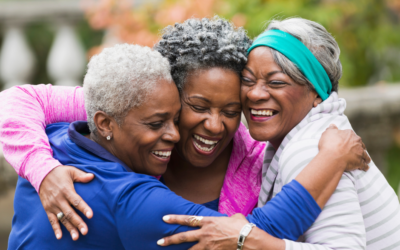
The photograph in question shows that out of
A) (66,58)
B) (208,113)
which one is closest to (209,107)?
(208,113)

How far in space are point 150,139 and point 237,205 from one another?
767mm

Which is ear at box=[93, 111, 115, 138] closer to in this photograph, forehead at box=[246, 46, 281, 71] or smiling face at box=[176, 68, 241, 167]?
smiling face at box=[176, 68, 241, 167]

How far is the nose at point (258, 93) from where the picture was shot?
251 centimetres

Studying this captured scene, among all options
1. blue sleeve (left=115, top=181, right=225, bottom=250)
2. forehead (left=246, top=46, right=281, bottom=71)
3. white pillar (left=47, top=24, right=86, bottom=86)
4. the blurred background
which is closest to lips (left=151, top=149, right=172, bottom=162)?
blue sleeve (left=115, top=181, right=225, bottom=250)

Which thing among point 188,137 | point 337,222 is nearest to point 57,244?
point 188,137

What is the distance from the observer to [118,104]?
2268 mm

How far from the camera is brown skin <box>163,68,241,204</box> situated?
8.33 ft

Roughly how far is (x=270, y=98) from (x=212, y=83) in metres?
0.34

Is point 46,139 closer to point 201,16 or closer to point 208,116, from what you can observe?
point 208,116

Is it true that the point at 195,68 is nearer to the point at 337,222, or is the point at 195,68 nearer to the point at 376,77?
the point at 337,222

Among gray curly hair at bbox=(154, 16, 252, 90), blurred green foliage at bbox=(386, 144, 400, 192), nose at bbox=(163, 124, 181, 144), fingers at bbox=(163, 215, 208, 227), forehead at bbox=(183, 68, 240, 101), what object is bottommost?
blurred green foliage at bbox=(386, 144, 400, 192)

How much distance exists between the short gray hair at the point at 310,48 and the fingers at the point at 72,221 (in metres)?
1.34

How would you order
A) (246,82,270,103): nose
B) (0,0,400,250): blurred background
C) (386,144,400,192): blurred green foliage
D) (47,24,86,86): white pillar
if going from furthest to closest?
(386,144,400,192): blurred green foliage
(47,24,86,86): white pillar
(0,0,400,250): blurred background
(246,82,270,103): nose

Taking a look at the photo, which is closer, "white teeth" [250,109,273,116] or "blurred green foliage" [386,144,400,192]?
"white teeth" [250,109,273,116]
